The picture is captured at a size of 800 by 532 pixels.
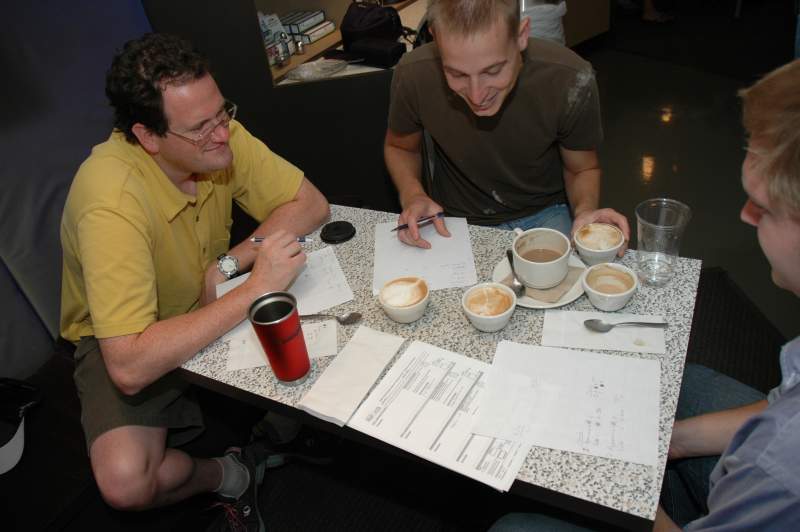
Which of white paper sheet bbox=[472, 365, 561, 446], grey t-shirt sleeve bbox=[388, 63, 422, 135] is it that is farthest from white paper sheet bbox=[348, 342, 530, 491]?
grey t-shirt sleeve bbox=[388, 63, 422, 135]

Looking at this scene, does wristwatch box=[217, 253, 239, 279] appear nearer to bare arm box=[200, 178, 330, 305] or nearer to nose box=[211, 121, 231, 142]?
bare arm box=[200, 178, 330, 305]

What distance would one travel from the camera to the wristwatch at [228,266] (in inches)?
55.4

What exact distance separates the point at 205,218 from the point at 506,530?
110 cm

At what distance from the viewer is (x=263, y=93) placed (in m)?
2.46

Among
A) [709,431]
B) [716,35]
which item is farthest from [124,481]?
[716,35]

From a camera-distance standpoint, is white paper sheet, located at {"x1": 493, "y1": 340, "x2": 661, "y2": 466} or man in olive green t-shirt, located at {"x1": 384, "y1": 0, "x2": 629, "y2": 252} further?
man in olive green t-shirt, located at {"x1": 384, "y1": 0, "x2": 629, "y2": 252}

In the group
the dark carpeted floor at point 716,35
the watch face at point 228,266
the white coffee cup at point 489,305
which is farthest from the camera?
the dark carpeted floor at point 716,35

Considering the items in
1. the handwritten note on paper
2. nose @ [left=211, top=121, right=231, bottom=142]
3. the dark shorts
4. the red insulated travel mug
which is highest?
nose @ [left=211, top=121, right=231, bottom=142]

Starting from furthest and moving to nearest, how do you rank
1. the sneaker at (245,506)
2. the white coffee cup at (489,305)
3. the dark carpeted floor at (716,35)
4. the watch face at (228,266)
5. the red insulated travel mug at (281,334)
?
the dark carpeted floor at (716,35)
the sneaker at (245,506)
the watch face at (228,266)
the white coffee cup at (489,305)
the red insulated travel mug at (281,334)

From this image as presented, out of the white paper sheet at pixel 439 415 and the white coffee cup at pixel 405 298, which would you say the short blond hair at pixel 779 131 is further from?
the white coffee cup at pixel 405 298

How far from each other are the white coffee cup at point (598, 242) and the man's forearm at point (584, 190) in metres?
0.30

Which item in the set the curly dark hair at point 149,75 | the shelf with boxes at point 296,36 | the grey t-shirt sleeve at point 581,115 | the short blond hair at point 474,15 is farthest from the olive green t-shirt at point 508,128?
the shelf with boxes at point 296,36

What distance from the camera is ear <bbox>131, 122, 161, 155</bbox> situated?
4.52ft

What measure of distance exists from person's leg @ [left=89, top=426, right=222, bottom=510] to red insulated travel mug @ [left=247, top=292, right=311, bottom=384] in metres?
0.59
